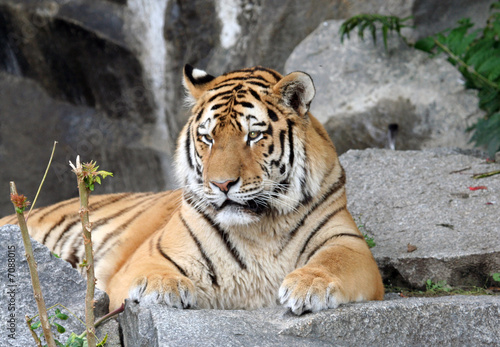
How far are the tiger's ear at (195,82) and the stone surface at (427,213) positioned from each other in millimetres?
1393

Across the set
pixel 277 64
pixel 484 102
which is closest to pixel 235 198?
pixel 484 102

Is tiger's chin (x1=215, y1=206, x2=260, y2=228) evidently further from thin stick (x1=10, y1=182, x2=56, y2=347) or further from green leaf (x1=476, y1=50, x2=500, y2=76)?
green leaf (x1=476, y1=50, x2=500, y2=76)

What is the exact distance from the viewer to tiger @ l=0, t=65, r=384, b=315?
2682 mm

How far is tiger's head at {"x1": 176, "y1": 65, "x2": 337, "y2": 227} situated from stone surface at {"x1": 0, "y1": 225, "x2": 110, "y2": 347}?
2.23ft

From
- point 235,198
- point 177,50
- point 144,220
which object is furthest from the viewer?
point 177,50

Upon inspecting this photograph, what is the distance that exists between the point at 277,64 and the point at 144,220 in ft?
11.2

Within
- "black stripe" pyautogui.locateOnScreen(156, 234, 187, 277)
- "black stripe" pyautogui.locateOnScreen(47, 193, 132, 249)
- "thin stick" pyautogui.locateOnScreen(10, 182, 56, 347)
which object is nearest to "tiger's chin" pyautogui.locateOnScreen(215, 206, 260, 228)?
"black stripe" pyautogui.locateOnScreen(156, 234, 187, 277)

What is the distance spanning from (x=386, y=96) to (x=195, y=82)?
3.07 m

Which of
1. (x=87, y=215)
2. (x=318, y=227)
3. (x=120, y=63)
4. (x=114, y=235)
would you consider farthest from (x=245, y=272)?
(x=120, y=63)

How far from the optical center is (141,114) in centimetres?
813

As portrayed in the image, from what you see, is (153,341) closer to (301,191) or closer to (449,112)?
(301,191)

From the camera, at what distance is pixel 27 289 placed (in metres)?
2.57

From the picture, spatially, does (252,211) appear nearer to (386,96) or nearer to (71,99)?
(386,96)

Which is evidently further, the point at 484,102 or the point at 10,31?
the point at 10,31
